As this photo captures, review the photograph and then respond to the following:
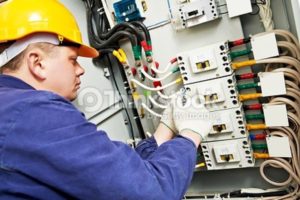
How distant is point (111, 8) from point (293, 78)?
1.03 metres

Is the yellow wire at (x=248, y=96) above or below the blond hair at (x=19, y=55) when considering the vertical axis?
below

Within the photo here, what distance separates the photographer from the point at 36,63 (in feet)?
2.68

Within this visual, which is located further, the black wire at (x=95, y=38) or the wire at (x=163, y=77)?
the black wire at (x=95, y=38)

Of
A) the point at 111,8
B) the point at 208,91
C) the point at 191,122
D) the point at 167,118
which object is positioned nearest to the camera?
the point at 191,122

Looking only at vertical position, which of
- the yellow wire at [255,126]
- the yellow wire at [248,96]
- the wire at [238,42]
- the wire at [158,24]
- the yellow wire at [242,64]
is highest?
the wire at [158,24]

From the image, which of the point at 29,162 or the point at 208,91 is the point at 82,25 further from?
the point at 29,162

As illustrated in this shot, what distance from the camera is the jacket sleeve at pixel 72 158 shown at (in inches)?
25.2

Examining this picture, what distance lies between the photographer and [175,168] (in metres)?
0.83

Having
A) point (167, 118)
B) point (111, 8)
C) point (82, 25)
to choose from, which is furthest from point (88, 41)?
point (167, 118)

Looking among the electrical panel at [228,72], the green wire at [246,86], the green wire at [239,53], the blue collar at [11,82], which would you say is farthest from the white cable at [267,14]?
the blue collar at [11,82]

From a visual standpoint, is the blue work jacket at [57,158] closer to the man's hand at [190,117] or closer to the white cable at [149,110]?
the man's hand at [190,117]

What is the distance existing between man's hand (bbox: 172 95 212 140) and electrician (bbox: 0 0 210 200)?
160mm

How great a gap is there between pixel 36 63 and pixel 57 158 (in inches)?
12.5

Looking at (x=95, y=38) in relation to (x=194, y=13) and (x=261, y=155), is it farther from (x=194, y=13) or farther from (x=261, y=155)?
(x=261, y=155)
